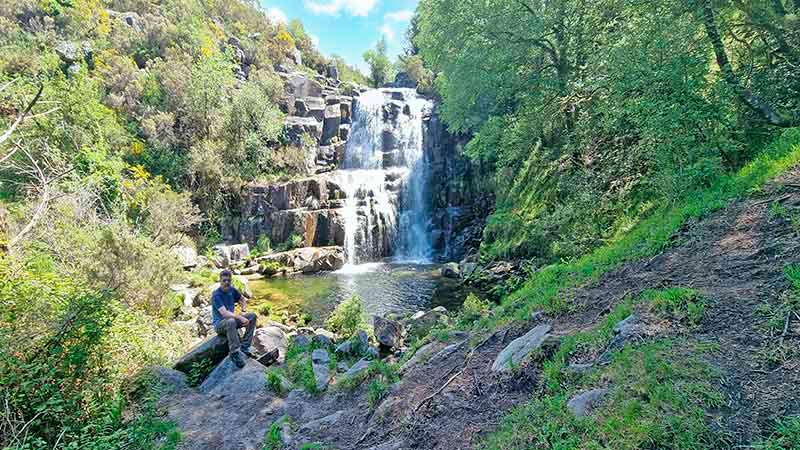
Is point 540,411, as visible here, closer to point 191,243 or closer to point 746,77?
point 746,77

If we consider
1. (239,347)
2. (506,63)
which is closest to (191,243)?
(239,347)

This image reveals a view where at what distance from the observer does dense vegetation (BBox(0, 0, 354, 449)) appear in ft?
12.9

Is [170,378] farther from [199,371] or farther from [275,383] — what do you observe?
[275,383]

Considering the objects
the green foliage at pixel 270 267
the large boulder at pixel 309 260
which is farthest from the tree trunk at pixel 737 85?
the green foliage at pixel 270 267

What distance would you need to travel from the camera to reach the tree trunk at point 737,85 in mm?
5617

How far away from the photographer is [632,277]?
4410 millimetres

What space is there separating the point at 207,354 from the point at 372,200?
17.0 metres

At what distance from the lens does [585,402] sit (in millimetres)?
2521

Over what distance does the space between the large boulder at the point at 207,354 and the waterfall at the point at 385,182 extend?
14478mm

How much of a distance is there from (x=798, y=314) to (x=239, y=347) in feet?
21.7

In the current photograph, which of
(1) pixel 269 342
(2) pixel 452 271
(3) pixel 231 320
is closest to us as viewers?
(3) pixel 231 320

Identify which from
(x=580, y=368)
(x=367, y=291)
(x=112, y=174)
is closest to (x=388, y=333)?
(x=580, y=368)

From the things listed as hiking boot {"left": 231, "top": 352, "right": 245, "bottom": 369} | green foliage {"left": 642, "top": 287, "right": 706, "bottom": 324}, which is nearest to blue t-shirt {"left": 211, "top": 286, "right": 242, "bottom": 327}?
hiking boot {"left": 231, "top": 352, "right": 245, "bottom": 369}

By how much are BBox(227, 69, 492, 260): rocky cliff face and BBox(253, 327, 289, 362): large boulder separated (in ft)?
43.5
